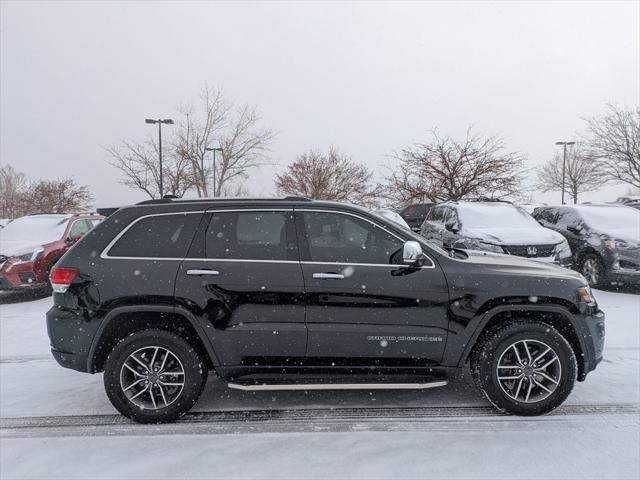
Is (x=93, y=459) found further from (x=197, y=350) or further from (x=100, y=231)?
(x=100, y=231)

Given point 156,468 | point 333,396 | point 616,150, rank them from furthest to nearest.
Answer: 1. point 616,150
2. point 333,396
3. point 156,468

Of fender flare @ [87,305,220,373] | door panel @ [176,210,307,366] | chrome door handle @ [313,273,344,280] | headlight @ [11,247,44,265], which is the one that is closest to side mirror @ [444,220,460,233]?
chrome door handle @ [313,273,344,280]

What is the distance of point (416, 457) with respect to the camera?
3105 mm

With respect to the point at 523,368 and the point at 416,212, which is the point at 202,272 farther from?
the point at 416,212

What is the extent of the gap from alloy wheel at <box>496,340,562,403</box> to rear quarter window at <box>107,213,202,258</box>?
2717 millimetres

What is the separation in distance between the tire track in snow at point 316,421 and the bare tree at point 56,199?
119 feet

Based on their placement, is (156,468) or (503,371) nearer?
(156,468)

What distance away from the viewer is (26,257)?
8656mm

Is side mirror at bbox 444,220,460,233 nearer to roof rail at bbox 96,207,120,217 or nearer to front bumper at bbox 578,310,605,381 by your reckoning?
front bumper at bbox 578,310,605,381

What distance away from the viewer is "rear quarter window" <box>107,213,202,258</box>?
3.69m

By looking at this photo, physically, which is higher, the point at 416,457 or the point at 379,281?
the point at 379,281

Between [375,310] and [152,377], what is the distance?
183 cm

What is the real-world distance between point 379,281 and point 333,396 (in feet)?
4.23

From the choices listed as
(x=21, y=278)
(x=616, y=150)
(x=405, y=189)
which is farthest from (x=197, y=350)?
(x=616, y=150)
